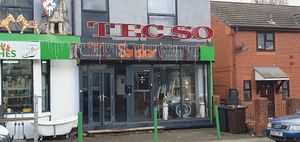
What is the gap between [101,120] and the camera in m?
18.4

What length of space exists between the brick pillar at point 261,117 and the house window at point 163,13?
482cm

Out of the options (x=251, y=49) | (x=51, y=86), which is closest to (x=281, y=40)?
(x=251, y=49)

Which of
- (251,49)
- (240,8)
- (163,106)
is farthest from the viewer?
(240,8)

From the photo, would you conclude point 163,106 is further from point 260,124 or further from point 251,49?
point 251,49

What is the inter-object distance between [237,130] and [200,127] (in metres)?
2.33

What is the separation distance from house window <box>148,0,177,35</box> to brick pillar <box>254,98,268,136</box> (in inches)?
190

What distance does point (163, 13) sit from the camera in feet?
65.2

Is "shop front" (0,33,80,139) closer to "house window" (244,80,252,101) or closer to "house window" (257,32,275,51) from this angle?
"house window" (244,80,252,101)

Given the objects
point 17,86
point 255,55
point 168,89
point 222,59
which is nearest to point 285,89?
point 255,55

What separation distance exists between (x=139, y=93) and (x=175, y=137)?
2967 mm

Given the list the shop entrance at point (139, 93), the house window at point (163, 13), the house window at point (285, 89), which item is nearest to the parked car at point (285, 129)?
the shop entrance at point (139, 93)

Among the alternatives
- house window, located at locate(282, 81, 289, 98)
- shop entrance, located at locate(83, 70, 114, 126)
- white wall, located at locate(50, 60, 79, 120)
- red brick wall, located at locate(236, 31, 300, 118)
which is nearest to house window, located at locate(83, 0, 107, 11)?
white wall, located at locate(50, 60, 79, 120)

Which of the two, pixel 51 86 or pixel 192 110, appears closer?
pixel 51 86

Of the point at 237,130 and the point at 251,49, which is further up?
the point at 251,49
